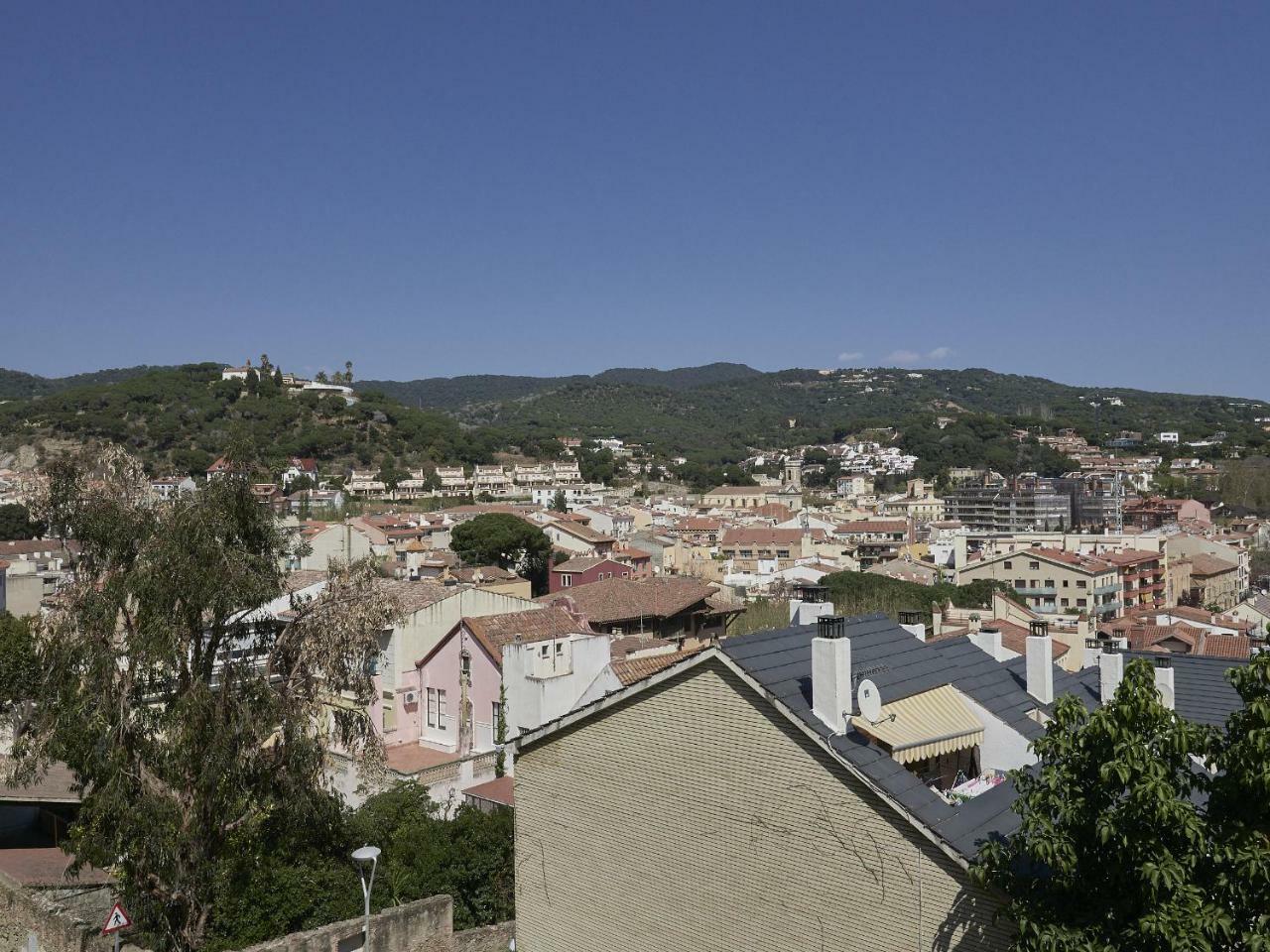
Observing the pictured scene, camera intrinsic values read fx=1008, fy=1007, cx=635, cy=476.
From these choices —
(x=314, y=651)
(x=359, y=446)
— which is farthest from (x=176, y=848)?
(x=359, y=446)

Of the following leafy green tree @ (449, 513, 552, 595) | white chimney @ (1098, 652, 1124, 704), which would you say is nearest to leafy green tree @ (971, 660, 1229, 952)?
white chimney @ (1098, 652, 1124, 704)

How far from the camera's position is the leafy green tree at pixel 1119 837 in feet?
20.7

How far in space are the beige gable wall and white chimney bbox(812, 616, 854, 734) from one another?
12.7 inches

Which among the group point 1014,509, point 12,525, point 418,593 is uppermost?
point 418,593

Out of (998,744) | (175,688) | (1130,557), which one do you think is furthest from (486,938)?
(1130,557)

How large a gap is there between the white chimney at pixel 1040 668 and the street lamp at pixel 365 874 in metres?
7.99

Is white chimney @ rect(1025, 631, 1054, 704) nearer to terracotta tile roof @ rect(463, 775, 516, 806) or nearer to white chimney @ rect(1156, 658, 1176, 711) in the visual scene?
white chimney @ rect(1156, 658, 1176, 711)

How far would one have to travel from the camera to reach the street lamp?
1048 cm

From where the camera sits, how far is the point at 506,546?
6341 cm

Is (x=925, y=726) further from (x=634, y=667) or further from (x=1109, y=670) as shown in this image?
(x=634, y=667)

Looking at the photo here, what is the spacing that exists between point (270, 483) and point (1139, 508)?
11388 centimetres

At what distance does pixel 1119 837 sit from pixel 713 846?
433 centimetres

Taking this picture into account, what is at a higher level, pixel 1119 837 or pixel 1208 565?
pixel 1119 837

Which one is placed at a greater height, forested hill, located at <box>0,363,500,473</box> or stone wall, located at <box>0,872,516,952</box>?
forested hill, located at <box>0,363,500,473</box>
